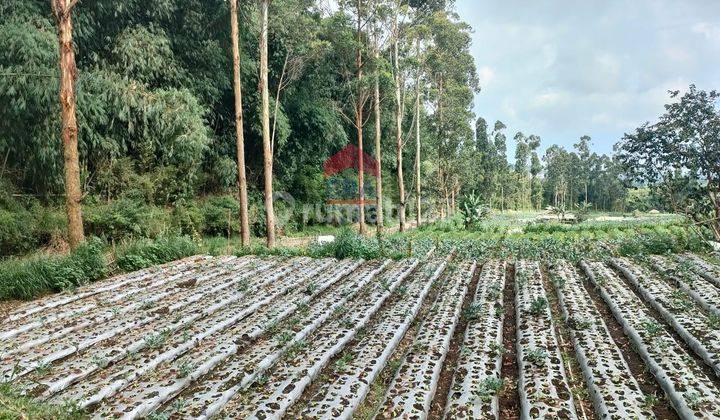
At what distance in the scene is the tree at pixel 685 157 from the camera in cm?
721

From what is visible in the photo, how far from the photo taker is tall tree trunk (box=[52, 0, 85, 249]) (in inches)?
242

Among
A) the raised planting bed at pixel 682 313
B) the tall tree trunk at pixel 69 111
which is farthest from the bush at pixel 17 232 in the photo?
the raised planting bed at pixel 682 313

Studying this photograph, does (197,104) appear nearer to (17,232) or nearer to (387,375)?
(17,232)

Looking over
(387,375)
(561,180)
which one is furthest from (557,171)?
(387,375)

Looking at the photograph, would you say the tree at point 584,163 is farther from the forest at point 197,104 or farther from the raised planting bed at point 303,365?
the raised planting bed at point 303,365

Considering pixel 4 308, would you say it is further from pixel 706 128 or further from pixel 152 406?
pixel 706 128

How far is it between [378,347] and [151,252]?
5152 mm

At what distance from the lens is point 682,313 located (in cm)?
388

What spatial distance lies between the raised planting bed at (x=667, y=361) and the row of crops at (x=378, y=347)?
1 centimetres

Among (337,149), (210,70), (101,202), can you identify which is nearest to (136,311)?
(101,202)

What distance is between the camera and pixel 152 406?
2.45 meters

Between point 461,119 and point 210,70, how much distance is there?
14.4 meters

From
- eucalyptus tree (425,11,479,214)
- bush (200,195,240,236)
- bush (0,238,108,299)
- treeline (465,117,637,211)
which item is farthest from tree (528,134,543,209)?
bush (0,238,108,299)

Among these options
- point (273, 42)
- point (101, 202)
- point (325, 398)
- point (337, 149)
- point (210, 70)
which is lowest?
point (325, 398)
